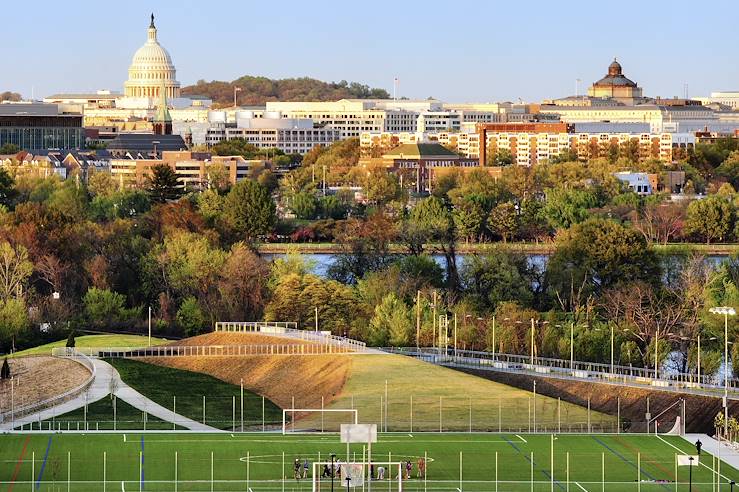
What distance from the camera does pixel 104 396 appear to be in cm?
→ 7875

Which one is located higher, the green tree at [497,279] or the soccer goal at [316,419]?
the green tree at [497,279]

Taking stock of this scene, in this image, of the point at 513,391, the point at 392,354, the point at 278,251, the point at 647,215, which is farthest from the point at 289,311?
the point at 647,215

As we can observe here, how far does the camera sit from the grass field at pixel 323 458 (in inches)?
2451

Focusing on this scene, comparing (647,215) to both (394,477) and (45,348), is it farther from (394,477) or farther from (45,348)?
(394,477)

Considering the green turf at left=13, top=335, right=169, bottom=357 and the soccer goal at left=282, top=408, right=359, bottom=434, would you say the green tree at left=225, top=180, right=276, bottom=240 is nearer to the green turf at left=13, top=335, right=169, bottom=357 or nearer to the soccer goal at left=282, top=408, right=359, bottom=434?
the green turf at left=13, top=335, right=169, bottom=357

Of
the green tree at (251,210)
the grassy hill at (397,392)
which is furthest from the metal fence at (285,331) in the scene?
the green tree at (251,210)

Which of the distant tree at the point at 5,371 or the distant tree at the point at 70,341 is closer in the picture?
the distant tree at the point at 5,371

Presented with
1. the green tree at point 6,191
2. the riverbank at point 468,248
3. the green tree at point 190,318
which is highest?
the green tree at point 6,191

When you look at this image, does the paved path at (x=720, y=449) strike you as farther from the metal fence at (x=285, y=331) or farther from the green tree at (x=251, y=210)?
the green tree at (x=251, y=210)

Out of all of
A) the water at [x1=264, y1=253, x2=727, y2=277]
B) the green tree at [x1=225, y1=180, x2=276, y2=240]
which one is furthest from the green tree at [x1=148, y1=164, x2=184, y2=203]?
the water at [x1=264, y1=253, x2=727, y2=277]

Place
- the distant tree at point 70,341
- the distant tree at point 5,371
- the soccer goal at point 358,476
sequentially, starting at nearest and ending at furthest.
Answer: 1. the soccer goal at point 358,476
2. the distant tree at point 5,371
3. the distant tree at point 70,341

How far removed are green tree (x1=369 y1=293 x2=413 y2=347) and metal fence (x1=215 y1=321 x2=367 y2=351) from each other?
4.46 ft

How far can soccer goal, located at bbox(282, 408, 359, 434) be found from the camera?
240 ft

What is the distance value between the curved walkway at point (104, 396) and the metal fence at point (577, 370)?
10.1 m
